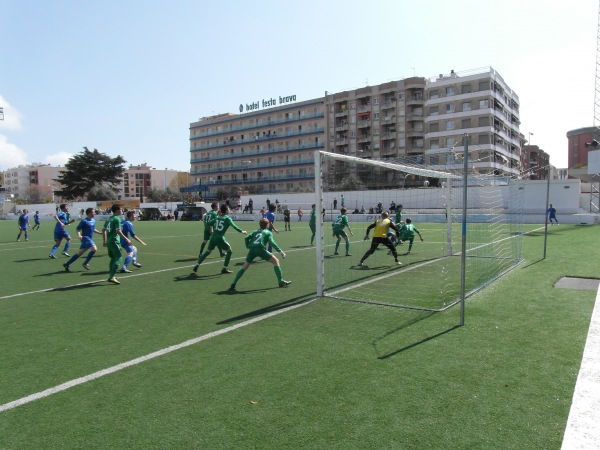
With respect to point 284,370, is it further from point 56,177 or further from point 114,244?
point 56,177

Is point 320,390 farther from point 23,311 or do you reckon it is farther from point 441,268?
point 441,268

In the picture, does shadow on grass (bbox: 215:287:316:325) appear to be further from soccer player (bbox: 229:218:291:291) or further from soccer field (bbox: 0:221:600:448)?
soccer player (bbox: 229:218:291:291)

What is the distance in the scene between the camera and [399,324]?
22.8ft

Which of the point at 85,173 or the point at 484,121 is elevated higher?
the point at 484,121

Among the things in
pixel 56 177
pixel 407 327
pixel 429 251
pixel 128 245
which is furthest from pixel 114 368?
pixel 56 177

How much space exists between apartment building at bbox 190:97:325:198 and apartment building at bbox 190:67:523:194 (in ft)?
0.66

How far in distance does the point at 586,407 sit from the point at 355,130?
76.5 metres

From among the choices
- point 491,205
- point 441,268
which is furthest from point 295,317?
point 491,205

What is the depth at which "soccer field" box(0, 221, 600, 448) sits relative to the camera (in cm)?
376

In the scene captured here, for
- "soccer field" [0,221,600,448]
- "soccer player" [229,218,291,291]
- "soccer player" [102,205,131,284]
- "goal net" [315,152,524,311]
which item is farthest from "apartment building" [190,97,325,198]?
"soccer field" [0,221,600,448]

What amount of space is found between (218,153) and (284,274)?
91.9 metres

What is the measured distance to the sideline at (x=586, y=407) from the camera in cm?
356

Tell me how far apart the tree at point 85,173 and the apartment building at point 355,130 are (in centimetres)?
1951

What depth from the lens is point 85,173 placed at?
284ft
